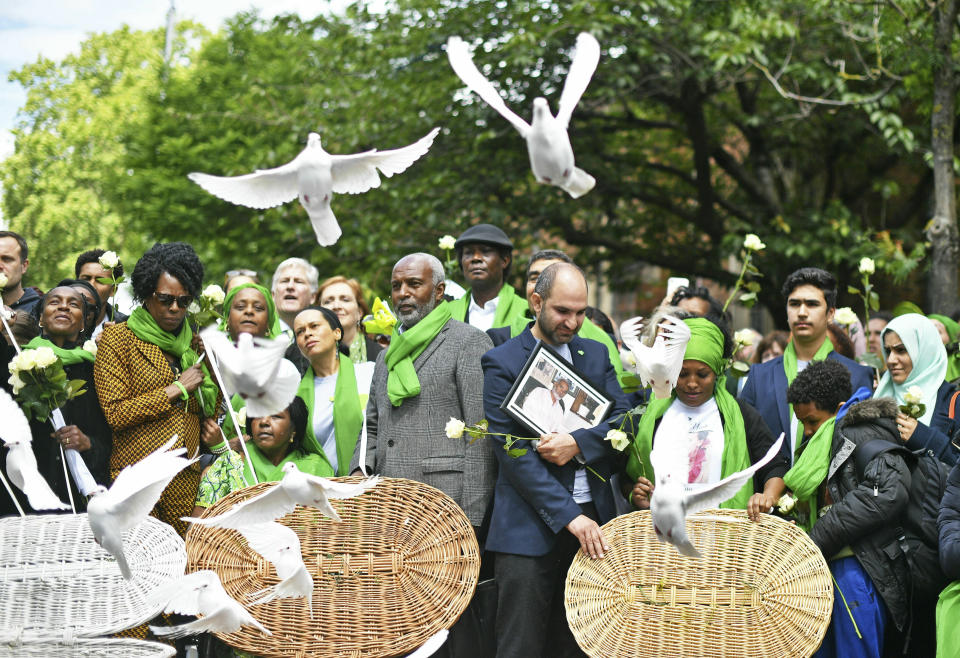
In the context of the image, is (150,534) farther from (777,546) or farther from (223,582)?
(777,546)

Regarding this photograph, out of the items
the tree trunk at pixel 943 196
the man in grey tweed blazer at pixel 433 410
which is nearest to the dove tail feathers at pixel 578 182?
the man in grey tweed blazer at pixel 433 410

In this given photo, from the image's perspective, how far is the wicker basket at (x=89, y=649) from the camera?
161 inches

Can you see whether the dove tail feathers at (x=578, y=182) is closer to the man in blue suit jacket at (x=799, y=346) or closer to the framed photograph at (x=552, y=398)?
the framed photograph at (x=552, y=398)

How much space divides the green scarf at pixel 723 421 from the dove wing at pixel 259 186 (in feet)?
5.83

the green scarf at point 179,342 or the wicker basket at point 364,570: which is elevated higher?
the green scarf at point 179,342

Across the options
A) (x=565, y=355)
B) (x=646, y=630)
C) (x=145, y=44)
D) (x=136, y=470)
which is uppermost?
(x=145, y=44)

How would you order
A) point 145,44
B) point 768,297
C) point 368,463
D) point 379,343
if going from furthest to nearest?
point 145,44 → point 768,297 → point 379,343 → point 368,463

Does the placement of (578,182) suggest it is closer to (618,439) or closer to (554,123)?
(554,123)

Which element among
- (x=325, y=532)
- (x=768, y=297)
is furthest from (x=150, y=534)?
(x=768, y=297)

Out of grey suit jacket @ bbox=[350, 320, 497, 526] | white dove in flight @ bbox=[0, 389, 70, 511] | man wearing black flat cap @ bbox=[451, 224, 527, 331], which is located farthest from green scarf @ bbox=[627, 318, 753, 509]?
white dove in flight @ bbox=[0, 389, 70, 511]

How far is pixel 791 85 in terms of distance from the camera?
12.4 metres

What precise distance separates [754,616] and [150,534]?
2342 mm

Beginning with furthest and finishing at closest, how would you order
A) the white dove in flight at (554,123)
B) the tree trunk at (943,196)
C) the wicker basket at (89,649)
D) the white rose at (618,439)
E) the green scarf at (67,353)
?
the tree trunk at (943,196)
the green scarf at (67,353)
the white rose at (618,439)
the wicker basket at (89,649)
the white dove in flight at (554,123)

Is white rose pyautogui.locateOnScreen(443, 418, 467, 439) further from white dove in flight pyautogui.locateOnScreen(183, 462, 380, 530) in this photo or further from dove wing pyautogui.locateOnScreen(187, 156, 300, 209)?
dove wing pyautogui.locateOnScreen(187, 156, 300, 209)
